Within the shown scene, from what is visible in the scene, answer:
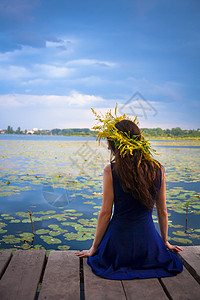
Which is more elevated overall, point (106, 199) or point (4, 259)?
point (106, 199)

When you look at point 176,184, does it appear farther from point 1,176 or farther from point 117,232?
point 117,232

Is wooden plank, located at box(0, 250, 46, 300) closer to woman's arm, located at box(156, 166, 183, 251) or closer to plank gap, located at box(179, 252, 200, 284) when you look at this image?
woman's arm, located at box(156, 166, 183, 251)

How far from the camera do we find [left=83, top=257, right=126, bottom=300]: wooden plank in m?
1.42

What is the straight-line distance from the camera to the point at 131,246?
1682 mm

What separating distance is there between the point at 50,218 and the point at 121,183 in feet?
7.48

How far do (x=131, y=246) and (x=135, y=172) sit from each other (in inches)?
18.5

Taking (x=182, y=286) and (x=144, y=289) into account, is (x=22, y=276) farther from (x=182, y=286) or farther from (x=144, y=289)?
(x=182, y=286)

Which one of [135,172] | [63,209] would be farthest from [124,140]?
[63,209]

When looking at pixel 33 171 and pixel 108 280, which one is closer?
pixel 108 280

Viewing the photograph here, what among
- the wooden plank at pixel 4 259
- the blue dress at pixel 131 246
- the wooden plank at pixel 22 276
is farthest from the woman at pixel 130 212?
the wooden plank at pixel 4 259

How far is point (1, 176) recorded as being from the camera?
6.31 m

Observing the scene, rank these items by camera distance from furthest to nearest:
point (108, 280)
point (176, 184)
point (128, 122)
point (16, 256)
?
point (176, 184) < point (16, 256) < point (128, 122) < point (108, 280)

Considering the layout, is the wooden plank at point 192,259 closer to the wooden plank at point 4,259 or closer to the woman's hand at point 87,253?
the woman's hand at point 87,253

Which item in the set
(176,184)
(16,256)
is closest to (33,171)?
(176,184)
